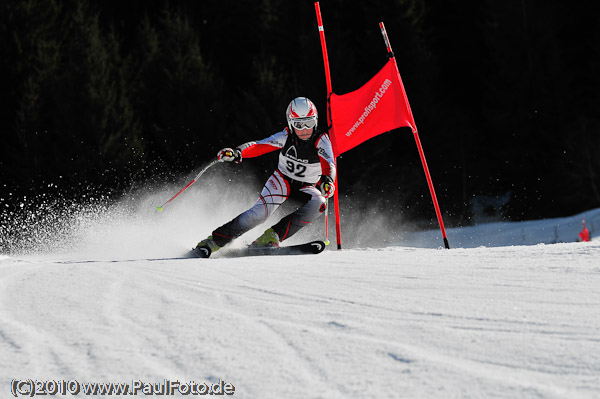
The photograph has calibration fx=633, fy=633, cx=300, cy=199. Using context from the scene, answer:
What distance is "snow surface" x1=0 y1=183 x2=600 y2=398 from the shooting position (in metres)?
1.66

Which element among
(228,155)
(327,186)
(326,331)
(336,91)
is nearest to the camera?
(326,331)

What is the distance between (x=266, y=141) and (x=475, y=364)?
14.8ft

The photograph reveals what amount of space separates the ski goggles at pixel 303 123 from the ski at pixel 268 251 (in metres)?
1.23

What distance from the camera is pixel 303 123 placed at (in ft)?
19.3

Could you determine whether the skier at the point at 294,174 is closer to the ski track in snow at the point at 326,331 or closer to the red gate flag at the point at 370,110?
the red gate flag at the point at 370,110

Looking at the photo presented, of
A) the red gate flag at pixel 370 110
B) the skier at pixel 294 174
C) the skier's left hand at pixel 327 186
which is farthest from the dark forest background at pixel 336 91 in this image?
the skier's left hand at pixel 327 186

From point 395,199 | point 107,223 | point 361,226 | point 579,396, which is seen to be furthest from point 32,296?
point 395,199

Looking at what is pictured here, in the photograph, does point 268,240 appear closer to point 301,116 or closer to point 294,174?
point 294,174

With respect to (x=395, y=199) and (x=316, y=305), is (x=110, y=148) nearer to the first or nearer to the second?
(x=395, y=199)

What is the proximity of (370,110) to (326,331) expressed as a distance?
16.7 feet

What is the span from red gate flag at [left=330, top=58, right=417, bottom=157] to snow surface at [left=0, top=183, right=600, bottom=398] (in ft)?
11.0

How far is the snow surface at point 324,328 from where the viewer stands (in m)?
1.66

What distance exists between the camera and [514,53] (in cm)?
2378

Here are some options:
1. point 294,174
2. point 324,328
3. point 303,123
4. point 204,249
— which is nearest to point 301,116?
point 303,123
